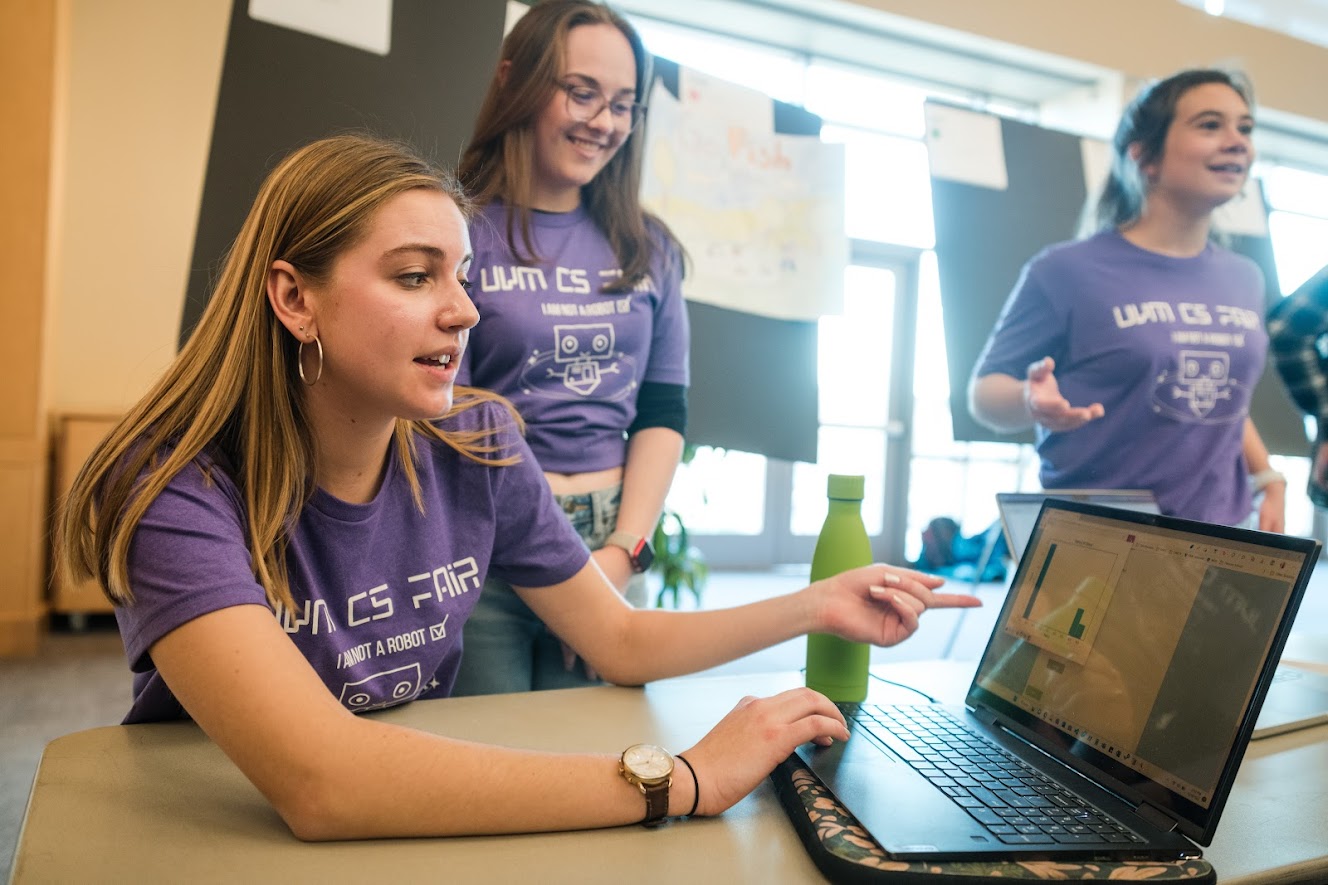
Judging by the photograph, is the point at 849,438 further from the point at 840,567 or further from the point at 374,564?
the point at 374,564

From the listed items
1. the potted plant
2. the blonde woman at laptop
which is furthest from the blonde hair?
the potted plant

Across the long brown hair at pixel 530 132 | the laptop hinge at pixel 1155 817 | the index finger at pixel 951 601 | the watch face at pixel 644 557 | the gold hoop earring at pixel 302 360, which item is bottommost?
the laptop hinge at pixel 1155 817

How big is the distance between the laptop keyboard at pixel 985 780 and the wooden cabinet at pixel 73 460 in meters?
3.45

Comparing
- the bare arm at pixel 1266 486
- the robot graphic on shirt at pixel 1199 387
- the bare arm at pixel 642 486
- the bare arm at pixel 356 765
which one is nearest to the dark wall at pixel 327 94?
the bare arm at pixel 642 486

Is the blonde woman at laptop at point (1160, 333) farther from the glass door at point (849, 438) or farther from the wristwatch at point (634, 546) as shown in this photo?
the glass door at point (849, 438)

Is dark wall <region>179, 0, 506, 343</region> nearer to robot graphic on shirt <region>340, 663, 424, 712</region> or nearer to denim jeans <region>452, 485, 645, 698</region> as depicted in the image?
denim jeans <region>452, 485, 645, 698</region>

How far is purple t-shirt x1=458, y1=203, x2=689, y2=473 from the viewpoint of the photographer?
1.41 metres

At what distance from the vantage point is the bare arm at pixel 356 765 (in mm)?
698

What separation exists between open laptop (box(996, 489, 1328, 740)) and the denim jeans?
58cm

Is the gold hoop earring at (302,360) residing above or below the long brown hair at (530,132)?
below

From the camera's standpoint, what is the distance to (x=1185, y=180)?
5.68 feet

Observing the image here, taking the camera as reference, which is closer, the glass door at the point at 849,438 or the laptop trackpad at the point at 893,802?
the laptop trackpad at the point at 893,802

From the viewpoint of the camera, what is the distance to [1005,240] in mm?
2941

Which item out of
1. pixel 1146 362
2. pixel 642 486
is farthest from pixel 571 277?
pixel 1146 362
